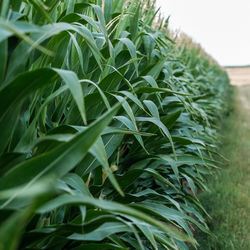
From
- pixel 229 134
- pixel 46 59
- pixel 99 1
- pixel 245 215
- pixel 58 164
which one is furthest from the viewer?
pixel 229 134

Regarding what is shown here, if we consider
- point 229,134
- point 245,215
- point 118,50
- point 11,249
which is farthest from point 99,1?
point 229,134

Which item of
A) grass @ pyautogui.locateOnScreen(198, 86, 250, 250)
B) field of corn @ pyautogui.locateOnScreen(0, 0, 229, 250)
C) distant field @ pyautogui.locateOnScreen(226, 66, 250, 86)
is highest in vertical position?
field of corn @ pyautogui.locateOnScreen(0, 0, 229, 250)

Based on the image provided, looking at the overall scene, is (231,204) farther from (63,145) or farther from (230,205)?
(63,145)

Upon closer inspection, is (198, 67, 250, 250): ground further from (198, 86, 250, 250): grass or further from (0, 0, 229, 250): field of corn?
(0, 0, 229, 250): field of corn

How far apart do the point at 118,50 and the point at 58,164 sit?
2.88 feet

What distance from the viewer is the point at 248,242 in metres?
1.91

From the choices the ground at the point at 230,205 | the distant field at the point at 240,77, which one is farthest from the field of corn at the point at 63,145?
the distant field at the point at 240,77

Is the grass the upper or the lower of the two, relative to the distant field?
upper

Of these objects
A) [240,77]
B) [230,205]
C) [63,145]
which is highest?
[63,145]

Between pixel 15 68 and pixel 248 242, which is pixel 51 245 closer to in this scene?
pixel 15 68

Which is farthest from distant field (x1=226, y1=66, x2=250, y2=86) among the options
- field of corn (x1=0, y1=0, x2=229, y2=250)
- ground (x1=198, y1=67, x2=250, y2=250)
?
field of corn (x1=0, y1=0, x2=229, y2=250)

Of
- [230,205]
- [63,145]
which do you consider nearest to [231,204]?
[230,205]

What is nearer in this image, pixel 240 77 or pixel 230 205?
pixel 230 205

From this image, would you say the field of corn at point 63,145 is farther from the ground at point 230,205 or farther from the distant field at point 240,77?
the distant field at point 240,77
